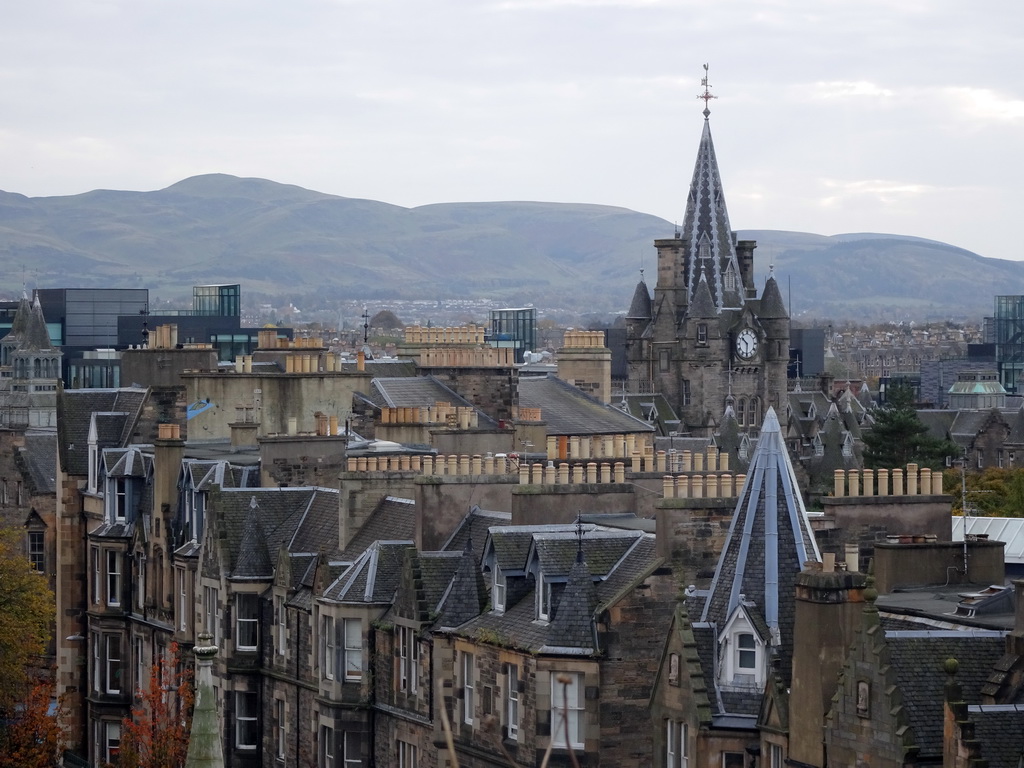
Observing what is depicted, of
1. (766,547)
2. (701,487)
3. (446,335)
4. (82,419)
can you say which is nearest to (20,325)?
(446,335)

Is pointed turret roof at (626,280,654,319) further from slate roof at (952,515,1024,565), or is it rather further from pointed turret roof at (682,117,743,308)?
slate roof at (952,515,1024,565)

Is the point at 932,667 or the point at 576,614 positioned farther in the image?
the point at 576,614

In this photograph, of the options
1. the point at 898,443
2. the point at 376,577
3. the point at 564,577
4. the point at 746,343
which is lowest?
the point at 898,443

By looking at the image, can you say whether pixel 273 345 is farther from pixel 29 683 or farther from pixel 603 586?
pixel 603 586

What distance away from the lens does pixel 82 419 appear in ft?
234

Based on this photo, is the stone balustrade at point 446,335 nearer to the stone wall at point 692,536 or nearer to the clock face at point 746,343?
the stone wall at point 692,536

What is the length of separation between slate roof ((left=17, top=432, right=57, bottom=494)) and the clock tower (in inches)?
3108

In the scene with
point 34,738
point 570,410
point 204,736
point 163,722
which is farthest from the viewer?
point 570,410

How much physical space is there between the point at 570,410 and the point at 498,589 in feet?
153

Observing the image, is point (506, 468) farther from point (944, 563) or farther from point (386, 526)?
point (944, 563)

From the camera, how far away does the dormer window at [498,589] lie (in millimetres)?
42219

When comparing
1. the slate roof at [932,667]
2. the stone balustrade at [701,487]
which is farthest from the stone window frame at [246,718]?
the slate roof at [932,667]

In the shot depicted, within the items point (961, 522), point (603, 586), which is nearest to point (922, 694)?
point (603, 586)

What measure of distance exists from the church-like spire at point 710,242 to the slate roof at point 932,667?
502 ft
